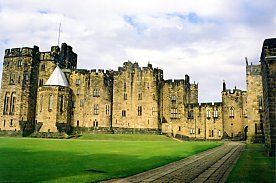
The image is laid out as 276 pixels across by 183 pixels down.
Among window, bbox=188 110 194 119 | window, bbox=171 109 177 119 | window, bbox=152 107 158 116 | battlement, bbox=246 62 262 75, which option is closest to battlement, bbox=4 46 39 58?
window, bbox=152 107 158 116

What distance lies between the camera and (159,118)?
65062 millimetres

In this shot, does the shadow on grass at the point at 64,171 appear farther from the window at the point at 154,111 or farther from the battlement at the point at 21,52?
the battlement at the point at 21,52

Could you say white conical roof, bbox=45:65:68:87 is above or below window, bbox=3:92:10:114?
above

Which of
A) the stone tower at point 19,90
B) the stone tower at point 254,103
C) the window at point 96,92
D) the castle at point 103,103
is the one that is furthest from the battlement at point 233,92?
the stone tower at point 19,90

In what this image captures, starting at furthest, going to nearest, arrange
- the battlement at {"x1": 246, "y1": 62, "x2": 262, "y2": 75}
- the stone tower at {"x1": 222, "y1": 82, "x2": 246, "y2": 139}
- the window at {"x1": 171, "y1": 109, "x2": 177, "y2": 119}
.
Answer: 1. the window at {"x1": 171, "y1": 109, "x2": 177, "y2": 119}
2. the stone tower at {"x1": 222, "y1": 82, "x2": 246, "y2": 139}
3. the battlement at {"x1": 246, "y1": 62, "x2": 262, "y2": 75}

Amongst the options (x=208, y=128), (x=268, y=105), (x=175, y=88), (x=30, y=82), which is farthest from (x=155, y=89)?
(x=268, y=105)

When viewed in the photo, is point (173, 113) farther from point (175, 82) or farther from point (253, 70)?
point (253, 70)

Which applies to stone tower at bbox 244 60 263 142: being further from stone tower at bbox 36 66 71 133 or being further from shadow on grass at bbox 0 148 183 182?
stone tower at bbox 36 66 71 133

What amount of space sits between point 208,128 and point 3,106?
144 feet

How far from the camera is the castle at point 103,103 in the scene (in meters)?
58.8

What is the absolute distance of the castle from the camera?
5881cm

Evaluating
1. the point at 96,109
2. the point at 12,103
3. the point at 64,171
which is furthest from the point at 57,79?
the point at 64,171

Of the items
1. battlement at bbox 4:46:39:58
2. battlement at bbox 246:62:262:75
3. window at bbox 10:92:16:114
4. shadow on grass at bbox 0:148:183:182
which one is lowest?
shadow on grass at bbox 0:148:183:182

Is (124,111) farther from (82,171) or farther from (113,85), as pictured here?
(82,171)
